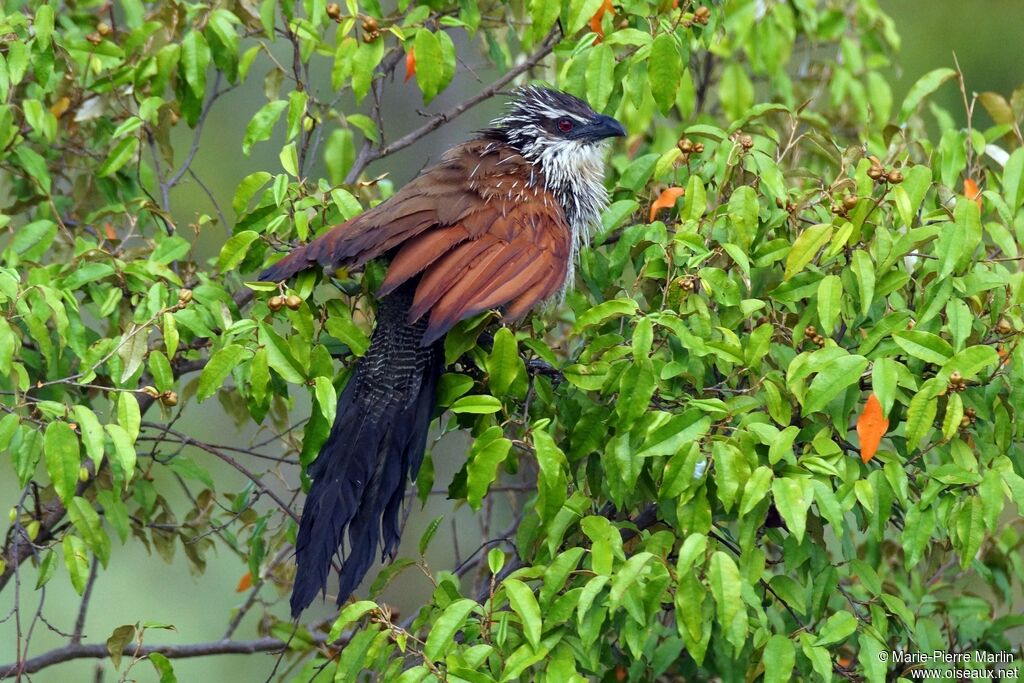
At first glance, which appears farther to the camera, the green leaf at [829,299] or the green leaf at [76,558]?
the green leaf at [76,558]

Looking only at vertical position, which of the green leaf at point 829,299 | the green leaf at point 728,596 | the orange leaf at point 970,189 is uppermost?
the green leaf at point 829,299

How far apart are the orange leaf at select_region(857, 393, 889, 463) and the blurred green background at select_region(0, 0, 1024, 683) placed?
13.0 feet

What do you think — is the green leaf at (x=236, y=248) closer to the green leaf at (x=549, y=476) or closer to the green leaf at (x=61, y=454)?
the green leaf at (x=61, y=454)

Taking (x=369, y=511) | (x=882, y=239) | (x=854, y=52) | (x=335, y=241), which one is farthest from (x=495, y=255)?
(x=854, y=52)

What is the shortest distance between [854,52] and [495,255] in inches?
67.5

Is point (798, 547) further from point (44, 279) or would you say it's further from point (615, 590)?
point (44, 279)

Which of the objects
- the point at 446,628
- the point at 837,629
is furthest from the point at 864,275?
the point at 446,628

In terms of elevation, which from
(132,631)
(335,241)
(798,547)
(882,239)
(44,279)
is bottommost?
(798,547)

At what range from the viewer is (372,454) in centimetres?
236

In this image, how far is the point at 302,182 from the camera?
2381mm

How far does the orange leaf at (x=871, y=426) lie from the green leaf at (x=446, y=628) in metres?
0.75

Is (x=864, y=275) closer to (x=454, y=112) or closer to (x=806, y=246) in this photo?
(x=806, y=246)

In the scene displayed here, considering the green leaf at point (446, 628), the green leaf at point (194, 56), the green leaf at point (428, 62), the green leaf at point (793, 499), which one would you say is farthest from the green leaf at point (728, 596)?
the green leaf at point (194, 56)

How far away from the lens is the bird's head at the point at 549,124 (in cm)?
301
